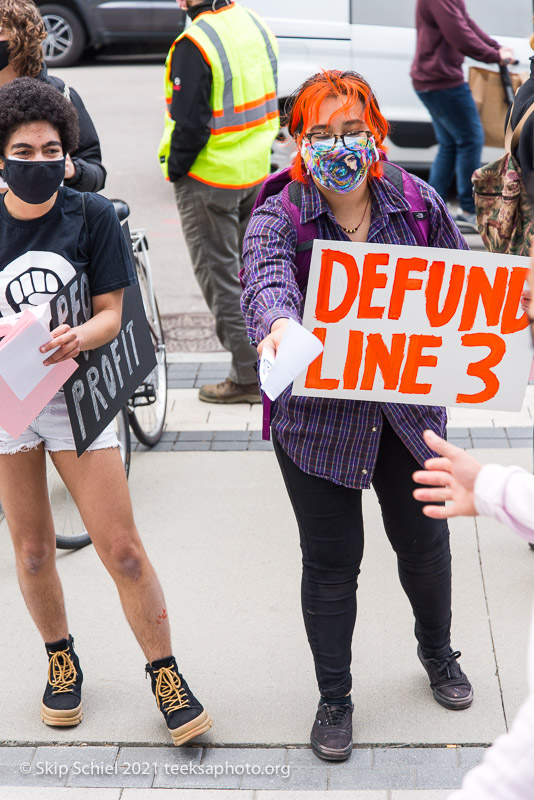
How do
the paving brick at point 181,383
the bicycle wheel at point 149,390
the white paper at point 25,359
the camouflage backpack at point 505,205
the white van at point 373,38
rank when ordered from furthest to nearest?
the white van at point 373,38, the paving brick at point 181,383, the bicycle wheel at point 149,390, the camouflage backpack at point 505,205, the white paper at point 25,359

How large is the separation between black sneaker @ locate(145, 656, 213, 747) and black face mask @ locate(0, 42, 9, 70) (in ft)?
7.23

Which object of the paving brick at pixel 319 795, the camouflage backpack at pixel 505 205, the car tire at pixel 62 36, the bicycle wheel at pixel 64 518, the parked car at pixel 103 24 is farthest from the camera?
the car tire at pixel 62 36

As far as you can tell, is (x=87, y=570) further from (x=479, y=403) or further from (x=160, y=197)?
(x=160, y=197)

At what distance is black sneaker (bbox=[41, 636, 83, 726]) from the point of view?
10.4ft

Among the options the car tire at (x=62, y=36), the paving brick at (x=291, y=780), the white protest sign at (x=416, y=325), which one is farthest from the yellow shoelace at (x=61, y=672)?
the car tire at (x=62, y=36)

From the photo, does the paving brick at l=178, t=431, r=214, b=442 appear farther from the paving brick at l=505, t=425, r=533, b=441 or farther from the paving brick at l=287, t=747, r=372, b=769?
the paving brick at l=287, t=747, r=372, b=769

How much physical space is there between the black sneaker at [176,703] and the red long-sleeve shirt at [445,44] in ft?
19.2

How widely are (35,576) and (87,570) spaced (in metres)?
0.98

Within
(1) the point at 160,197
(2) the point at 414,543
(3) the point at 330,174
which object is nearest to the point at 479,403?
(2) the point at 414,543

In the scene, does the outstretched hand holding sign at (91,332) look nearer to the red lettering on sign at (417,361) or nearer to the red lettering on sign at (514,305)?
the red lettering on sign at (417,361)

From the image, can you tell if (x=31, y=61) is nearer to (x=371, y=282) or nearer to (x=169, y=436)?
(x=371, y=282)

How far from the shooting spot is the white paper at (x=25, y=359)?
260cm

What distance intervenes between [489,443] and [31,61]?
2.76 m

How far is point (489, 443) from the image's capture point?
4957 mm
